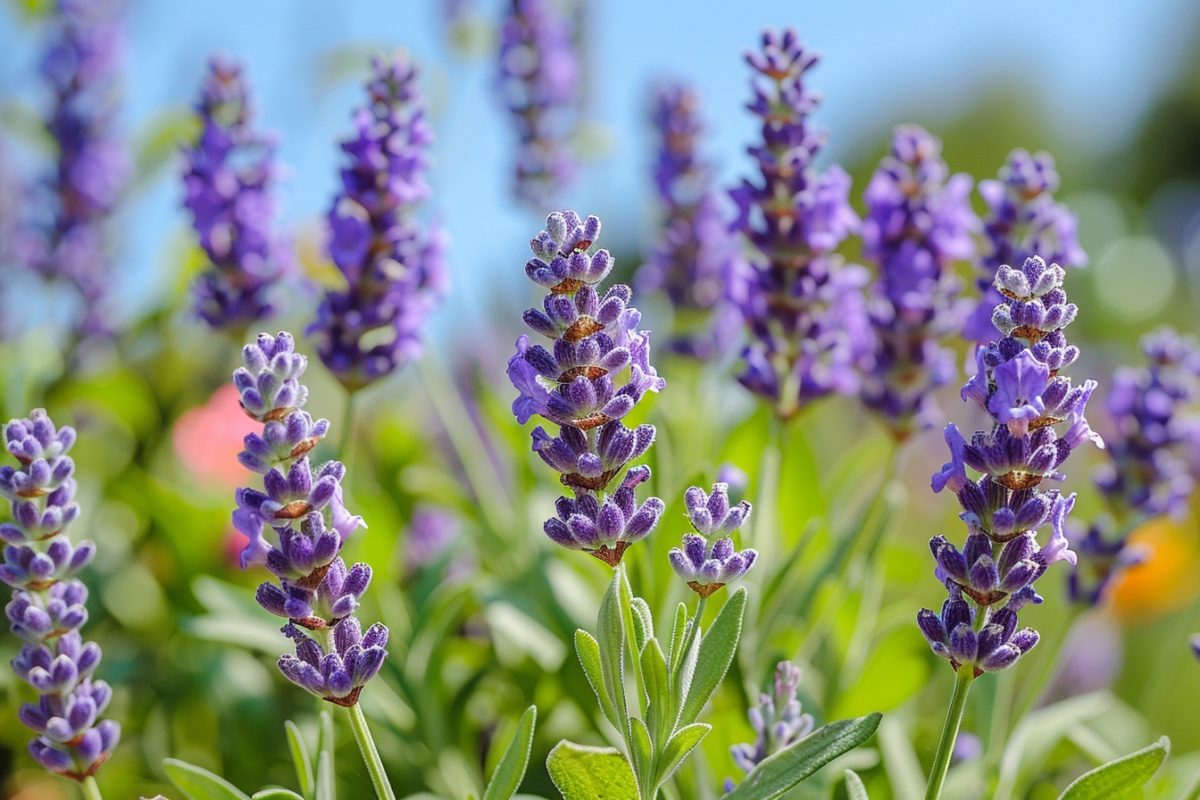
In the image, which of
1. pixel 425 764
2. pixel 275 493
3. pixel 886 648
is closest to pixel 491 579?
pixel 425 764

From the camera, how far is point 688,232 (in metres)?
2.43

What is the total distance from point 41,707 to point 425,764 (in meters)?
0.69

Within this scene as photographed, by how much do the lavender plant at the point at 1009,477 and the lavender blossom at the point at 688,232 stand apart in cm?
137

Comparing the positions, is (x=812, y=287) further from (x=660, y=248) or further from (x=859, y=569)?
(x=660, y=248)

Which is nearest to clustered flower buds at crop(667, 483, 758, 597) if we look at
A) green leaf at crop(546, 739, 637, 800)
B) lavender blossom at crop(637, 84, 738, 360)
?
green leaf at crop(546, 739, 637, 800)

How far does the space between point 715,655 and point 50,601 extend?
0.67 m

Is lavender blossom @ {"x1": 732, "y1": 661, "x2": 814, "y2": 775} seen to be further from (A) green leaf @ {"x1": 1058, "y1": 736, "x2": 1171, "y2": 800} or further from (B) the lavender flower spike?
(B) the lavender flower spike

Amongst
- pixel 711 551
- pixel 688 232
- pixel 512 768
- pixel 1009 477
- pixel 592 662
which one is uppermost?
pixel 688 232

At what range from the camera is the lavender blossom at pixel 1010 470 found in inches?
37.8

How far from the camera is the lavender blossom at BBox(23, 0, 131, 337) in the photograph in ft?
9.26

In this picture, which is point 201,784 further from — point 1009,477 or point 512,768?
point 1009,477

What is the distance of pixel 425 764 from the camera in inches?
69.9

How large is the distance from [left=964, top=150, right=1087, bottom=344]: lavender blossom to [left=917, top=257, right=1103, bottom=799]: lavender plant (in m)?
0.54

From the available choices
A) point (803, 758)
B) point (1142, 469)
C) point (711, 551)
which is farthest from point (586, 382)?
point (1142, 469)
